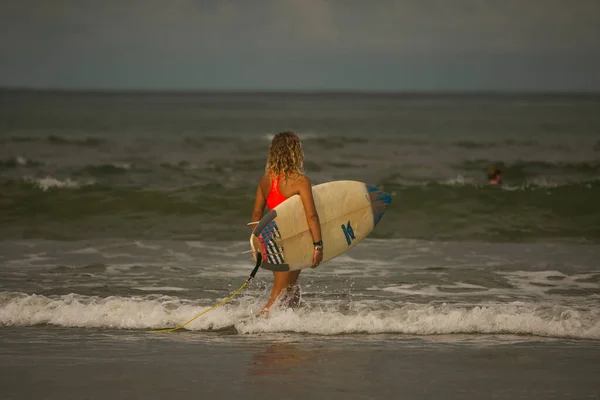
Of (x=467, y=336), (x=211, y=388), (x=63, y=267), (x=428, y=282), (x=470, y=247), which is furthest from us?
(x=470, y=247)

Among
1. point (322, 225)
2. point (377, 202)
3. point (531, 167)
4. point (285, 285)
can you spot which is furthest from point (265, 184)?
point (531, 167)

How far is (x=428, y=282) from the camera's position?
8430mm

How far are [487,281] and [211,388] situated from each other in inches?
171

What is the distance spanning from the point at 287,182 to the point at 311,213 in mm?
279

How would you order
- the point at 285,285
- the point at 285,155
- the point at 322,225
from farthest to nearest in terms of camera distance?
the point at 322,225 → the point at 285,285 → the point at 285,155

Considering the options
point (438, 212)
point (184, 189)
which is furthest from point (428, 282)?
point (184, 189)

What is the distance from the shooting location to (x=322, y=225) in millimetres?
6840

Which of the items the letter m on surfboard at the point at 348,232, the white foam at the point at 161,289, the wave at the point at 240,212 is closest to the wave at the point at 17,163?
the wave at the point at 240,212

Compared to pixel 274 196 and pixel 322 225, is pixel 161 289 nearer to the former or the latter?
pixel 322 225

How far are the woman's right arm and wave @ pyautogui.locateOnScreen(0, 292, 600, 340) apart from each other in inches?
19.7

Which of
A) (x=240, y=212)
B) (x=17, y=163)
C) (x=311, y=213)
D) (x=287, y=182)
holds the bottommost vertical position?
(x=240, y=212)

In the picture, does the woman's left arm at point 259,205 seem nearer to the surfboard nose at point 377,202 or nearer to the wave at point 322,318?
the wave at point 322,318

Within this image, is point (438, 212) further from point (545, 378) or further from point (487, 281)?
point (545, 378)

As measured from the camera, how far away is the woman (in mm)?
6262
